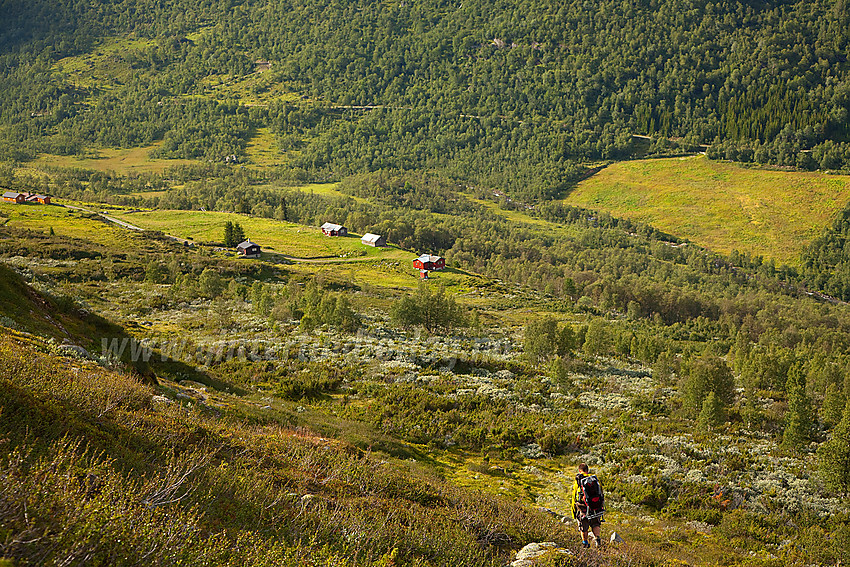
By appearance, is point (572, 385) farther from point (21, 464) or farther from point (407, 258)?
point (407, 258)

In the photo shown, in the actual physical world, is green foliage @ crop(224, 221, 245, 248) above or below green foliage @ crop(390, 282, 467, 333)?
below

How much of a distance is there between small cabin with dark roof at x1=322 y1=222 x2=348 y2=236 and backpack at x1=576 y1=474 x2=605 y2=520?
12445 centimetres

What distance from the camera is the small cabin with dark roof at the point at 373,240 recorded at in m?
130

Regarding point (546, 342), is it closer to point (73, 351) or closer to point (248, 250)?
point (73, 351)

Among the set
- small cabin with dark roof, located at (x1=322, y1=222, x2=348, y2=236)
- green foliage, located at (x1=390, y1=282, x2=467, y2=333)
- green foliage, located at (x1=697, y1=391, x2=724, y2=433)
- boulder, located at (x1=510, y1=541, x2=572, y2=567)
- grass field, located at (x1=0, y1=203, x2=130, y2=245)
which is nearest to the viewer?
boulder, located at (x1=510, y1=541, x2=572, y2=567)

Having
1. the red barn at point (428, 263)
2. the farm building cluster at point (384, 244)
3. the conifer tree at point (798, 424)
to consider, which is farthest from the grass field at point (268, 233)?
the conifer tree at point (798, 424)

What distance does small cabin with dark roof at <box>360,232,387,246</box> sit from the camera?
130250 mm

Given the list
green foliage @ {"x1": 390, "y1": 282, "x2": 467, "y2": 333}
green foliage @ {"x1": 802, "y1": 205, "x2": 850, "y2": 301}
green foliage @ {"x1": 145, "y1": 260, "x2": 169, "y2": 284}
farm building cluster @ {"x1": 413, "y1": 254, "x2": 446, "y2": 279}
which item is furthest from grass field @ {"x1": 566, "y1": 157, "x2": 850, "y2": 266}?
green foliage @ {"x1": 145, "y1": 260, "x2": 169, "y2": 284}

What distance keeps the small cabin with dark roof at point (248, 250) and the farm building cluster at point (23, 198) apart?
56.4 m

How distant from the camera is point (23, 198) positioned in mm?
123938

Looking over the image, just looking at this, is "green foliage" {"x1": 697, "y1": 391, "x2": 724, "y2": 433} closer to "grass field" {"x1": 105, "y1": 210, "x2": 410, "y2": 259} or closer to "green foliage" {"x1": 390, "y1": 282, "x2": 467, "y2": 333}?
"green foliage" {"x1": 390, "y1": 282, "x2": 467, "y2": 333}

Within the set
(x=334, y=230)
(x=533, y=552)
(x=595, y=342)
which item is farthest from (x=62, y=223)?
(x=533, y=552)

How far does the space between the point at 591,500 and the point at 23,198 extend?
486 feet

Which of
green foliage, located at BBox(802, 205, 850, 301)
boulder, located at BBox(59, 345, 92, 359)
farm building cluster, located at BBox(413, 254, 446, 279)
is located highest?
boulder, located at BBox(59, 345, 92, 359)
